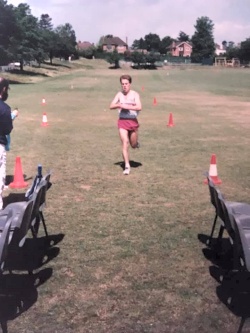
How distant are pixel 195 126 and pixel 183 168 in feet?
24.4

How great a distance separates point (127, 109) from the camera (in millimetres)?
9562

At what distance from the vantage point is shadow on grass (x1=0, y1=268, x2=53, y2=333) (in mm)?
4457

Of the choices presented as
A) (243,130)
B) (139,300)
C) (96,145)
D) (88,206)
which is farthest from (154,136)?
(139,300)

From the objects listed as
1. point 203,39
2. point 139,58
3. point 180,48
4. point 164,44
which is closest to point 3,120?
point 139,58

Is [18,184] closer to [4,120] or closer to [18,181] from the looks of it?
[18,181]

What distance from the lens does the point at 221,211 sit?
5.33 m

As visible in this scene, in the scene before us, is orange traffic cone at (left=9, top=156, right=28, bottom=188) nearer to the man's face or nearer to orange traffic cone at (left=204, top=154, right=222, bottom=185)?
the man's face

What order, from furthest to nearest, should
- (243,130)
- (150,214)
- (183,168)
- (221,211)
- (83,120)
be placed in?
(83,120)
(243,130)
(183,168)
(150,214)
(221,211)

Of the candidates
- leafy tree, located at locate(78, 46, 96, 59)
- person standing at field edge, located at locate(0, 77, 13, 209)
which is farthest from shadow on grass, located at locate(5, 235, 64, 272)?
leafy tree, located at locate(78, 46, 96, 59)

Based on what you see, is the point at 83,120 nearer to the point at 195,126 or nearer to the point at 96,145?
the point at 195,126

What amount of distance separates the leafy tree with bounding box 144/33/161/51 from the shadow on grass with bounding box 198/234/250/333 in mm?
181445

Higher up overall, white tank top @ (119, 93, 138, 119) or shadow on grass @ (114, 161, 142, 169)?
white tank top @ (119, 93, 138, 119)

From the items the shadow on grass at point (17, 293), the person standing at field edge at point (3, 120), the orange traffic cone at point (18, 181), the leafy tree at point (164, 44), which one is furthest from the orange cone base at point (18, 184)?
the leafy tree at point (164, 44)

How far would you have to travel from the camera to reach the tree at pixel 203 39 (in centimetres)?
15800
